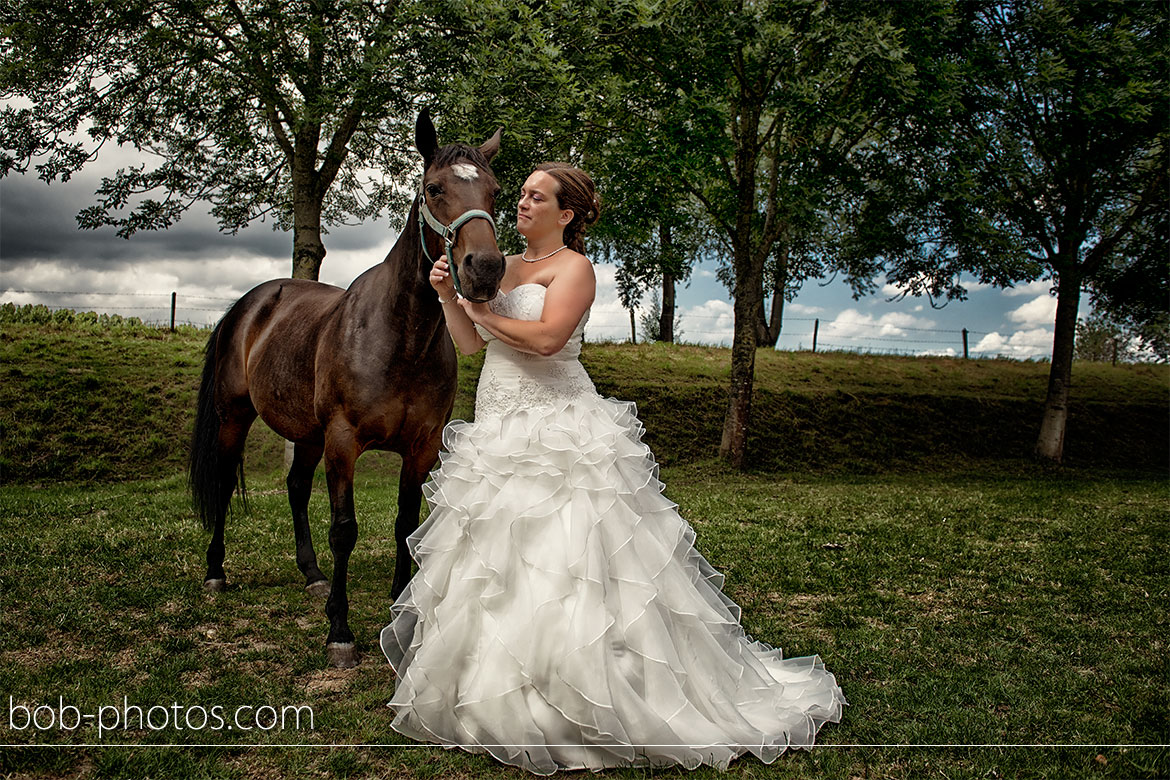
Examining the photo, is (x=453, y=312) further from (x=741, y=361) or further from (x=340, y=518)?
(x=741, y=361)

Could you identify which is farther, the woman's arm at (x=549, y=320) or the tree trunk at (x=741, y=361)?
the tree trunk at (x=741, y=361)

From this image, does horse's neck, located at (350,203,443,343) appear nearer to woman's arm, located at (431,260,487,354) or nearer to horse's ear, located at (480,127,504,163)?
horse's ear, located at (480,127,504,163)

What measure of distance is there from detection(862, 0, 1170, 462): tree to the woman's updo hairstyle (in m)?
11.8

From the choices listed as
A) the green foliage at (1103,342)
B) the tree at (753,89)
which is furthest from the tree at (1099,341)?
the tree at (753,89)

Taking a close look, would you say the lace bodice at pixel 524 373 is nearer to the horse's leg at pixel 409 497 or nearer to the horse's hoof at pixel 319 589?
the horse's leg at pixel 409 497

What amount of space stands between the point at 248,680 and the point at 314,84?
10505mm

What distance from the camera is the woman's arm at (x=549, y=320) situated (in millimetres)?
3654

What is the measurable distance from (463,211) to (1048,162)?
17.4 metres

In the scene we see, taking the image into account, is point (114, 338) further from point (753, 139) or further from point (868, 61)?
point (868, 61)

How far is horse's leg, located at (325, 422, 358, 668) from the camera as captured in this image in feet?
15.7

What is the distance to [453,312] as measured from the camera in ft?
13.1

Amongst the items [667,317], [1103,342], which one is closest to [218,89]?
[667,317]

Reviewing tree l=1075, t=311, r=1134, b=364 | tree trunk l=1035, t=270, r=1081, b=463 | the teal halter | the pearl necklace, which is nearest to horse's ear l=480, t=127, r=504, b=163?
the teal halter

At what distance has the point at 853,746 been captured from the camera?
3.61 meters
